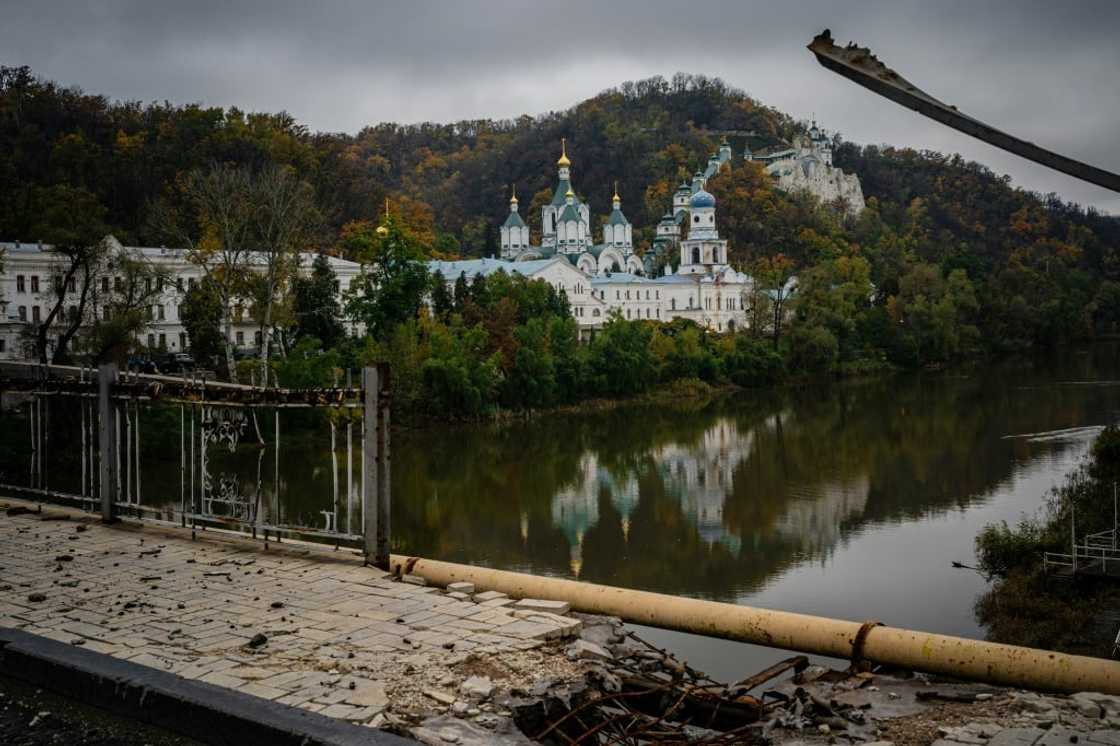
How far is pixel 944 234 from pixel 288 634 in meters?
95.5

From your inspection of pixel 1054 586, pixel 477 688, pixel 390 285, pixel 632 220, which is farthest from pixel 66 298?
pixel 632 220

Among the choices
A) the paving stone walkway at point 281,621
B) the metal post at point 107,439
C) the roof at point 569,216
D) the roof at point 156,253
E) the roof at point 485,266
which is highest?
the roof at point 569,216

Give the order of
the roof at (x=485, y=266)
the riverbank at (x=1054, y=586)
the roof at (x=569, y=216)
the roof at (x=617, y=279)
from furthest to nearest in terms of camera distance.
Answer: the roof at (x=569, y=216) < the roof at (x=617, y=279) < the roof at (x=485, y=266) < the riverbank at (x=1054, y=586)

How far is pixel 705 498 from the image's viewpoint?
24.1m

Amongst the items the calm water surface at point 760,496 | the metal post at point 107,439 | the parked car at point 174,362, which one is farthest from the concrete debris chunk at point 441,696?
the parked car at point 174,362

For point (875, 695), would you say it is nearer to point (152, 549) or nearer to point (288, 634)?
point (288, 634)

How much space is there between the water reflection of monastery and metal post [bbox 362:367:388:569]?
32.8 ft

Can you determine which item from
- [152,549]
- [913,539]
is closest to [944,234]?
[913,539]

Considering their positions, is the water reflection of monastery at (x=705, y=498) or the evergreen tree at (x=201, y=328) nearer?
the water reflection of monastery at (x=705, y=498)

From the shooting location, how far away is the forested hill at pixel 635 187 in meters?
51.8

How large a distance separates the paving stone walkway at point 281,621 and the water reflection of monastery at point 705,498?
1001cm

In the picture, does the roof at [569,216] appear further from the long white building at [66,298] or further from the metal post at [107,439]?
the metal post at [107,439]

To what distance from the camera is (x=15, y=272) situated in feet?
126

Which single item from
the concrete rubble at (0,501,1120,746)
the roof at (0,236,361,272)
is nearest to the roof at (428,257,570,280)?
the roof at (0,236,361,272)
